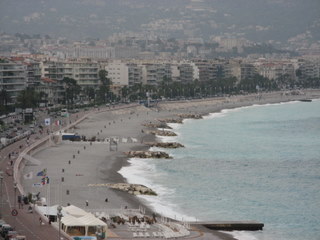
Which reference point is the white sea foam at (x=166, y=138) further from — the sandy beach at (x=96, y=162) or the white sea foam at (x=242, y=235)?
the white sea foam at (x=242, y=235)

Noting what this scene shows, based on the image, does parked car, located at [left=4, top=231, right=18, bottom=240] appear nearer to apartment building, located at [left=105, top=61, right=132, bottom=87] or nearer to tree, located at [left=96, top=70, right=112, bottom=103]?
tree, located at [left=96, top=70, right=112, bottom=103]

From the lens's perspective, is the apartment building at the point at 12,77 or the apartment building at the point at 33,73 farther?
the apartment building at the point at 33,73

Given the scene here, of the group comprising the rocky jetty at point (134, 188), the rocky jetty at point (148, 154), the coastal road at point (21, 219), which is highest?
the coastal road at point (21, 219)

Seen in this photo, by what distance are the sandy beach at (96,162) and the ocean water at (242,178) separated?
1.47 m

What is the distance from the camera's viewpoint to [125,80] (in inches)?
6368

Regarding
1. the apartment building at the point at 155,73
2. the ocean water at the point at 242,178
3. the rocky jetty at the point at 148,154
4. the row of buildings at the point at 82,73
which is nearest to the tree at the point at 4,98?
the row of buildings at the point at 82,73

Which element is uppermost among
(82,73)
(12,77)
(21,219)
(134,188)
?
(12,77)

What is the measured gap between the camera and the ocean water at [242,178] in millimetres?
44469

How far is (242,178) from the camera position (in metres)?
57.8

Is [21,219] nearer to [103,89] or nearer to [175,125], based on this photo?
[175,125]

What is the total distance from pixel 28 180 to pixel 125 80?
11115cm

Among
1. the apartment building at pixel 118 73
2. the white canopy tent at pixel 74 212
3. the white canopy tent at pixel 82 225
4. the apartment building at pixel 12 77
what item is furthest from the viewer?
the apartment building at pixel 118 73

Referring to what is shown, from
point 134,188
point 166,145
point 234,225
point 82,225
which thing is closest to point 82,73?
point 166,145

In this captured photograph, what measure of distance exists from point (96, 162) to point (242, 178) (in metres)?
10.4
